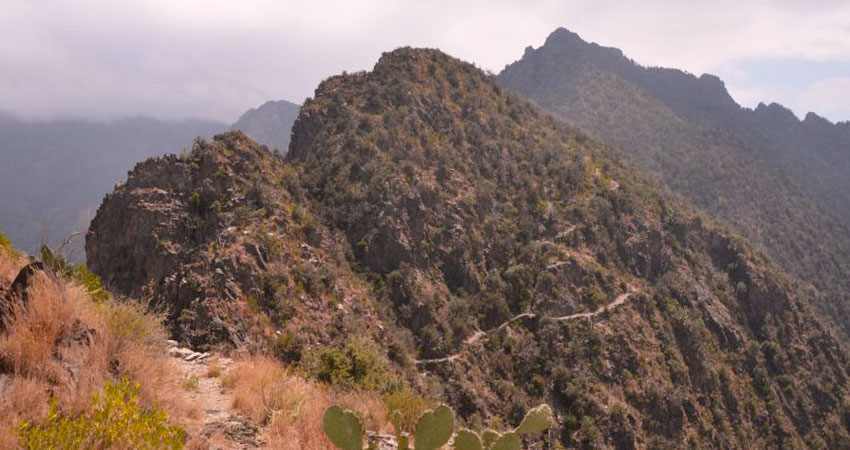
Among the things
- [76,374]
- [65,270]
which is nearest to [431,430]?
[76,374]

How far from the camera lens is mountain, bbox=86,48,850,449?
2167 cm

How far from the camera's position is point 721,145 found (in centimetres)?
11106

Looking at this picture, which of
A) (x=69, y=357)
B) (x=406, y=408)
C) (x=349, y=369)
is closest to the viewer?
(x=69, y=357)

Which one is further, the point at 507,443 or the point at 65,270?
the point at 65,270

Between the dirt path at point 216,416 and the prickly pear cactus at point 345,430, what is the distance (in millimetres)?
1583

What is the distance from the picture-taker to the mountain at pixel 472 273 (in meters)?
21.7

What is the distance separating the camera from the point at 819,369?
48469 millimetres

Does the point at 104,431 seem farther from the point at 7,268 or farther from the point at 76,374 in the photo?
the point at 7,268

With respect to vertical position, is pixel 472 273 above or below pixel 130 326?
below

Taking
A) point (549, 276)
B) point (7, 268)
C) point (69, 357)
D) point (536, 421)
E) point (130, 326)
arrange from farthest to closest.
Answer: point (549, 276) → point (130, 326) → point (7, 268) → point (69, 357) → point (536, 421)

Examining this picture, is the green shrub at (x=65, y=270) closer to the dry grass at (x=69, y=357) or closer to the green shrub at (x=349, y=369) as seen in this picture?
the dry grass at (x=69, y=357)

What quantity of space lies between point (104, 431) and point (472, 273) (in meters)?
31.8

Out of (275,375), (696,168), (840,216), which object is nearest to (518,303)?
(275,375)

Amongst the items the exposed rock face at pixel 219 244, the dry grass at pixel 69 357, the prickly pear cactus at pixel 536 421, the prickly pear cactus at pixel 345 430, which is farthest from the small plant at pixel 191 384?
the exposed rock face at pixel 219 244
